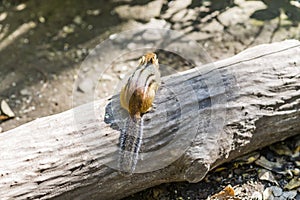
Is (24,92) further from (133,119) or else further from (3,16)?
(133,119)

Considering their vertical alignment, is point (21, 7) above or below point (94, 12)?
above

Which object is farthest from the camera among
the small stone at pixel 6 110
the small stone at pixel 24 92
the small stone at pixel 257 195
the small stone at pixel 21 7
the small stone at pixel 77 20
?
the small stone at pixel 21 7

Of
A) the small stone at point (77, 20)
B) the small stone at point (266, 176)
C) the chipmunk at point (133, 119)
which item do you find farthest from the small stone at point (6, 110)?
the small stone at point (266, 176)

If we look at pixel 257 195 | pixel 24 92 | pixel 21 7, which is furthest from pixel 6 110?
pixel 257 195

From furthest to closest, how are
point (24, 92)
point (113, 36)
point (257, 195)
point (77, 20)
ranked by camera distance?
point (77, 20) < point (113, 36) < point (24, 92) < point (257, 195)

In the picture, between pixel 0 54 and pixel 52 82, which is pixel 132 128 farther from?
pixel 0 54

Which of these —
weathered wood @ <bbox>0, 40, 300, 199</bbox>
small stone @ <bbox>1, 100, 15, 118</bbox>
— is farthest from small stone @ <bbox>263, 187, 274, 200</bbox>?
small stone @ <bbox>1, 100, 15, 118</bbox>

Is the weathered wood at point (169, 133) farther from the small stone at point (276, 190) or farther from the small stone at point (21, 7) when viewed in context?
the small stone at point (21, 7)

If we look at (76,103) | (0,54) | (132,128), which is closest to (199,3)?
(76,103)
